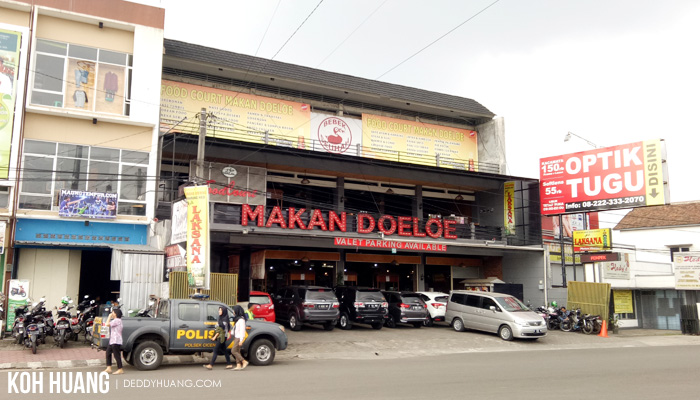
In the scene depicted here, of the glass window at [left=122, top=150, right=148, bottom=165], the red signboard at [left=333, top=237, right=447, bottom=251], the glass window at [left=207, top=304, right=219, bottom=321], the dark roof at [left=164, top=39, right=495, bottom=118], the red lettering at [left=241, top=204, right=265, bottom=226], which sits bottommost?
the glass window at [left=207, top=304, right=219, bottom=321]

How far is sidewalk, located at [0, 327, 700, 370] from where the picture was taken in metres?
14.3

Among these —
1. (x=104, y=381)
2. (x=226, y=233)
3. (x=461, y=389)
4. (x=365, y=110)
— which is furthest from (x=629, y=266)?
(x=104, y=381)

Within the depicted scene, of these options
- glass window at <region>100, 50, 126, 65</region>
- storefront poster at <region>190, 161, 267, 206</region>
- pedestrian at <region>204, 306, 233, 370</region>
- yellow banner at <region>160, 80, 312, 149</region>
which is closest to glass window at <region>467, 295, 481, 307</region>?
storefront poster at <region>190, 161, 267, 206</region>

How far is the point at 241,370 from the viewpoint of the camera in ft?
42.1

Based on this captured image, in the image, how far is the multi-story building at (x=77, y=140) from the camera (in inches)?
790

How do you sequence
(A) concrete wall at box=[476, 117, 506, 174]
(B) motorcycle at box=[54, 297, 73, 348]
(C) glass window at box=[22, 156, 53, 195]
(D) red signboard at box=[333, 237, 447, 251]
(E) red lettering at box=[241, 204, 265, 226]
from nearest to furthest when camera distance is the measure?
(B) motorcycle at box=[54, 297, 73, 348]
(C) glass window at box=[22, 156, 53, 195]
(E) red lettering at box=[241, 204, 265, 226]
(D) red signboard at box=[333, 237, 447, 251]
(A) concrete wall at box=[476, 117, 506, 174]

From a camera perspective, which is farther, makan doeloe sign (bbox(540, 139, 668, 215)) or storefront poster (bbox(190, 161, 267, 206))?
makan doeloe sign (bbox(540, 139, 668, 215))

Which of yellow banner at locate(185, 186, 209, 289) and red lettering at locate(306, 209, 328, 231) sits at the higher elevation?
red lettering at locate(306, 209, 328, 231)

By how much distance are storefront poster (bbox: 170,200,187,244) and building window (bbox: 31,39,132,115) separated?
696cm

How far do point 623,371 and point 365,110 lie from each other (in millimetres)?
21878

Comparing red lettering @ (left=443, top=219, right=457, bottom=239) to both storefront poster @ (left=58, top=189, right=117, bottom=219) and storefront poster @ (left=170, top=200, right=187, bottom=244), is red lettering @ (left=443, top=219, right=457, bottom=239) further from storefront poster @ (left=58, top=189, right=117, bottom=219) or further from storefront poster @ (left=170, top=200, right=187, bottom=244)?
storefront poster @ (left=58, top=189, right=117, bottom=219)

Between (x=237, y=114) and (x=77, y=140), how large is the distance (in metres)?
8.61

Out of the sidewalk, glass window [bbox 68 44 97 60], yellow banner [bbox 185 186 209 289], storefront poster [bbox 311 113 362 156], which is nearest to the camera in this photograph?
the sidewalk

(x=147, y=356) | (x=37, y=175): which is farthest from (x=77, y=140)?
(x=147, y=356)
